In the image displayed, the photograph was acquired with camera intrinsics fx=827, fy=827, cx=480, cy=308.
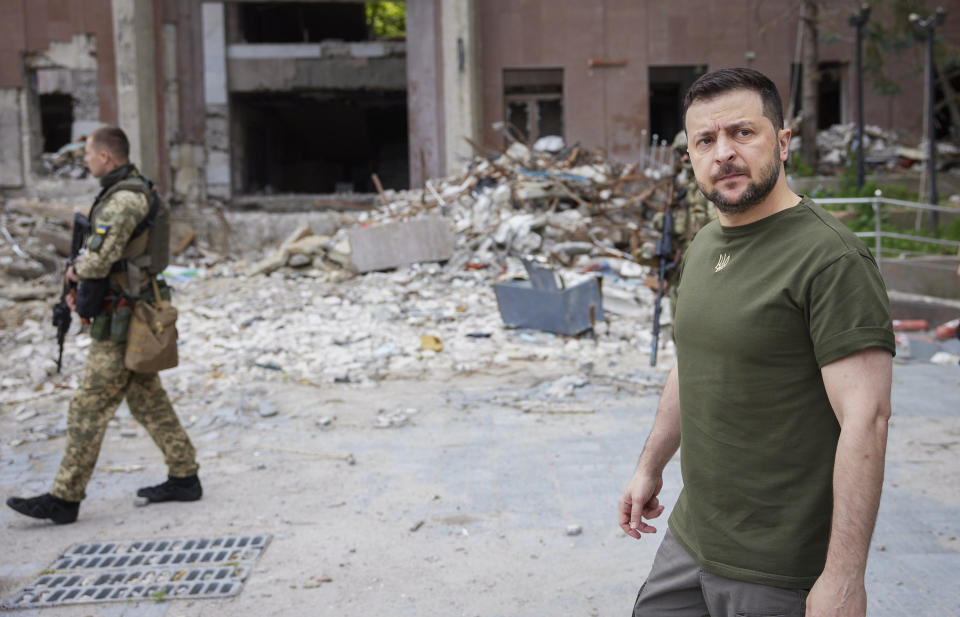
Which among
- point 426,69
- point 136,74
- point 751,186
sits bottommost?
point 751,186

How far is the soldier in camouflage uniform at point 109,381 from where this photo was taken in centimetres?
418

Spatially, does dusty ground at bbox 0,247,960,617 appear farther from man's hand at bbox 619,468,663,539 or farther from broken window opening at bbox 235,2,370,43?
broken window opening at bbox 235,2,370,43

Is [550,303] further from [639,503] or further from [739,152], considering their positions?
[739,152]

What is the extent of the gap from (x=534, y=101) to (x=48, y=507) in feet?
51.4

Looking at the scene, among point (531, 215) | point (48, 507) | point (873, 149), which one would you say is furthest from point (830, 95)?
point (48, 507)

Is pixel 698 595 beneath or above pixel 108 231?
beneath

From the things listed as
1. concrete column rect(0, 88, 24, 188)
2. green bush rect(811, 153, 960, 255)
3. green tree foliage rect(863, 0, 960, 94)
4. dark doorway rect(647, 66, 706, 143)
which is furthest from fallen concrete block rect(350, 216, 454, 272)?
green tree foliage rect(863, 0, 960, 94)

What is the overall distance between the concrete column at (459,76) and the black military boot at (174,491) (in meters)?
13.1

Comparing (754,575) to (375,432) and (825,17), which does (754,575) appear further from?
(825,17)

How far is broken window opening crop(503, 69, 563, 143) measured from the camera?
59.7 feet

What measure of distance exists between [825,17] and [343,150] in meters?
16.5

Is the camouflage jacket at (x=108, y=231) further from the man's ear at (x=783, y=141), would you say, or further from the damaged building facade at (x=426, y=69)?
the damaged building facade at (x=426, y=69)

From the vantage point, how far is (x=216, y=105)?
18109 mm

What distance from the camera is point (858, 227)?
1138cm
